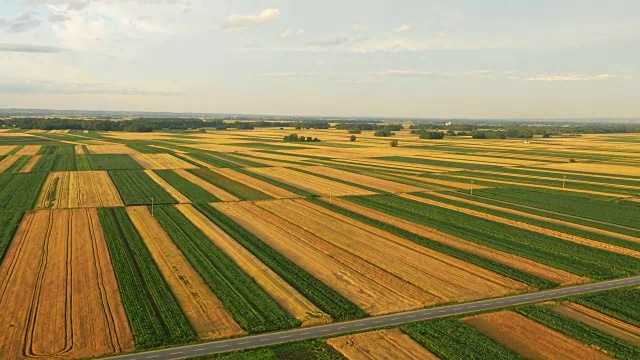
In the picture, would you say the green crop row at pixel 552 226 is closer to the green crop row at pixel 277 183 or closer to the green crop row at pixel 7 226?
the green crop row at pixel 277 183

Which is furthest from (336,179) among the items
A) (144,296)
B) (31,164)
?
(31,164)

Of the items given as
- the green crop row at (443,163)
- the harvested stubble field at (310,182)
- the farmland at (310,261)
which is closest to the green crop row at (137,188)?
the farmland at (310,261)

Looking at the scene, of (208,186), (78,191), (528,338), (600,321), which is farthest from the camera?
(208,186)

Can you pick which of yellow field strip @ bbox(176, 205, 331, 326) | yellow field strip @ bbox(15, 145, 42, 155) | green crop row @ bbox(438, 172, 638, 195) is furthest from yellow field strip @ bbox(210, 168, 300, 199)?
yellow field strip @ bbox(15, 145, 42, 155)

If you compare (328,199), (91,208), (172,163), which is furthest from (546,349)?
(172,163)

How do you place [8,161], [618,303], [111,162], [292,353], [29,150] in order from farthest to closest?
[29,150] < [111,162] < [8,161] < [618,303] < [292,353]

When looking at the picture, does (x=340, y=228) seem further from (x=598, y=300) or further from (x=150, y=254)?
(x=598, y=300)

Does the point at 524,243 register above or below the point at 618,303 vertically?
Result: above

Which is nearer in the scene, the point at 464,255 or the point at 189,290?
the point at 189,290

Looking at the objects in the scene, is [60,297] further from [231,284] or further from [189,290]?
[231,284]
